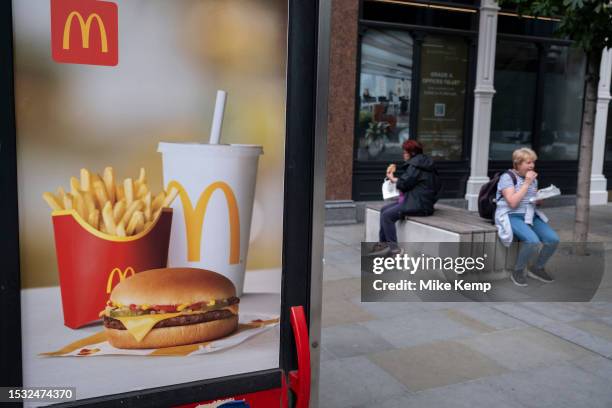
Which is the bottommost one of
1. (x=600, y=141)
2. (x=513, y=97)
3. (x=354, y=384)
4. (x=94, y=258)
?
(x=354, y=384)

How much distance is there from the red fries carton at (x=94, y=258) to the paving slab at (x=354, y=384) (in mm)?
2800

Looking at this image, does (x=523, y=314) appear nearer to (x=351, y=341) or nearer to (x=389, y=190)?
(x=351, y=341)

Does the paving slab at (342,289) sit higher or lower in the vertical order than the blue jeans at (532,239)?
lower

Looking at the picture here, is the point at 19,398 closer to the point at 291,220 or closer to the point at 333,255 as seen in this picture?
the point at 291,220

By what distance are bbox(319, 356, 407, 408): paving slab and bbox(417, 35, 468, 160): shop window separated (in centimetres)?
777

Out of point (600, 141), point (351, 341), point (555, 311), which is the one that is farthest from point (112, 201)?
point (600, 141)

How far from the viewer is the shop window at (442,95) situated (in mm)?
11797

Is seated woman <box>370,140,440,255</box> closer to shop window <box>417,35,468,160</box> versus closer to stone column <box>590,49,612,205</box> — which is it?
shop window <box>417,35,468,160</box>

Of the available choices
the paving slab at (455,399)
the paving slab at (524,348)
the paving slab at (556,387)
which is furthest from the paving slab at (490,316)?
the paving slab at (455,399)

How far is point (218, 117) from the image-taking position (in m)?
1.80

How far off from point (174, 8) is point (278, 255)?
33.0 inches

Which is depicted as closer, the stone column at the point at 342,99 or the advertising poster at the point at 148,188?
the advertising poster at the point at 148,188

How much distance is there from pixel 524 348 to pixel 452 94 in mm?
7766

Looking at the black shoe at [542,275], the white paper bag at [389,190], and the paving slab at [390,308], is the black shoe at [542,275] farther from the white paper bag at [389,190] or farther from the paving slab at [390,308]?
the white paper bag at [389,190]
